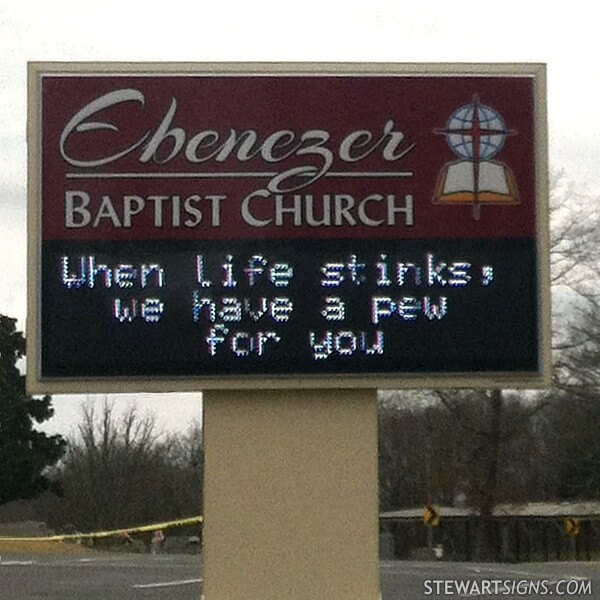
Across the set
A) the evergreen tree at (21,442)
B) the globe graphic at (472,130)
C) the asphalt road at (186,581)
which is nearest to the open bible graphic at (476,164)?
the globe graphic at (472,130)

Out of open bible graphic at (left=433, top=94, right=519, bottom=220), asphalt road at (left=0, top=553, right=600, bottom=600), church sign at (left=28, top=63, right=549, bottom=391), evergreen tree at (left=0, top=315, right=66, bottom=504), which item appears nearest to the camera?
church sign at (left=28, top=63, right=549, bottom=391)

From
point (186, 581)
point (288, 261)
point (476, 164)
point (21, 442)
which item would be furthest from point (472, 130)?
point (21, 442)

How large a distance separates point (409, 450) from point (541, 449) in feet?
15.5

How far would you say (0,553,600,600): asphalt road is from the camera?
2288 centimetres

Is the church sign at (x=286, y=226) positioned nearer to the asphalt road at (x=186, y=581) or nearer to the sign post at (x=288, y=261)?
the sign post at (x=288, y=261)

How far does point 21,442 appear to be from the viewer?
52.2 metres

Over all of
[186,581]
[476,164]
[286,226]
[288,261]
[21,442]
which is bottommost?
[186,581]

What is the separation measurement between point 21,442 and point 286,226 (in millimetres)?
40741

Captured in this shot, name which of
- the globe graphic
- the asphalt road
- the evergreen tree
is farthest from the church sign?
the evergreen tree

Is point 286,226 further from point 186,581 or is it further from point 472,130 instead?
point 186,581

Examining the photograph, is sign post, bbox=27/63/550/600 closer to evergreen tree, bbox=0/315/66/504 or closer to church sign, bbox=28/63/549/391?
church sign, bbox=28/63/549/391

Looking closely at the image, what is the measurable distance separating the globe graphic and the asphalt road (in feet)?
34.0

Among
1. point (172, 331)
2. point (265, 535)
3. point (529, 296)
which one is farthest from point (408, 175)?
point (265, 535)

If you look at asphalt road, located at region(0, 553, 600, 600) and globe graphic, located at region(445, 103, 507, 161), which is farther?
asphalt road, located at region(0, 553, 600, 600)
